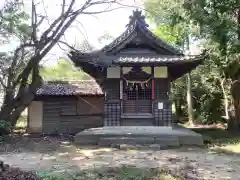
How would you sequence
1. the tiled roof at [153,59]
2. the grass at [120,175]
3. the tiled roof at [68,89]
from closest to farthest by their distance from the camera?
the grass at [120,175] → the tiled roof at [153,59] → the tiled roof at [68,89]

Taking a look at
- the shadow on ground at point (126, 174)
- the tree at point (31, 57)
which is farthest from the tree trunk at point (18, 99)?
the shadow on ground at point (126, 174)

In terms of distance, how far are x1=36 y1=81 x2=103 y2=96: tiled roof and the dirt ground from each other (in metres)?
5.68

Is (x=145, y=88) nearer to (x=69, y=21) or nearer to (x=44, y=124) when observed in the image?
(x=69, y=21)

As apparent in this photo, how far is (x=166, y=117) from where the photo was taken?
15.6m

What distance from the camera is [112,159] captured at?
10.9 m

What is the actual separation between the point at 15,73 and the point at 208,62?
35.6 ft

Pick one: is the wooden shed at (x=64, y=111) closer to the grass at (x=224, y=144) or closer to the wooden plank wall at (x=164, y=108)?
the wooden plank wall at (x=164, y=108)

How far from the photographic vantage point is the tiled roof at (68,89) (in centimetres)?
1936

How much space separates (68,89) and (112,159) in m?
9.91

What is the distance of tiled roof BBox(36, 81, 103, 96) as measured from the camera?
19.4m

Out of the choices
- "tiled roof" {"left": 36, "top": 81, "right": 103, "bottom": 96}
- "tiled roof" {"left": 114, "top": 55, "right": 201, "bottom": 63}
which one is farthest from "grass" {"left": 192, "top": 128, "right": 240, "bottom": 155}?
"tiled roof" {"left": 36, "top": 81, "right": 103, "bottom": 96}

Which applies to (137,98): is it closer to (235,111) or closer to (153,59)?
(153,59)

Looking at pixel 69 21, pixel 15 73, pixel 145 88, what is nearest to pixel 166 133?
pixel 145 88

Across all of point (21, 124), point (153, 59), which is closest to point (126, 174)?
point (153, 59)
